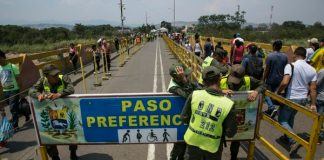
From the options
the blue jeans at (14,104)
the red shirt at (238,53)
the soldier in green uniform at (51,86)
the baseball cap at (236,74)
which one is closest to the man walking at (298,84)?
the baseball cap at (236,74)

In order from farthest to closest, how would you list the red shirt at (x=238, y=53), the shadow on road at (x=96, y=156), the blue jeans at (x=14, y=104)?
the red shirt at (x=238, y=53) < the blue jeans at (x=14, y=104) < the shadow on road at (x=96, y=156)

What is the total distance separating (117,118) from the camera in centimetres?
407

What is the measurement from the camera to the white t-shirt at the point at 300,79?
4.95 m

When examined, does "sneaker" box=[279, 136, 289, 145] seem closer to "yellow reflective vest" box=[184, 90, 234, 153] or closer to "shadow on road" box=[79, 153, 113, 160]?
"yellow reflective vest" box=[184, 90, 234, 153]

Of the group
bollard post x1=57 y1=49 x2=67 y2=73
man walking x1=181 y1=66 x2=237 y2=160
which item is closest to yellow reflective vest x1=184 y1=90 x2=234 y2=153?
man walking x1=181 y1=66 x2=237 y2=160

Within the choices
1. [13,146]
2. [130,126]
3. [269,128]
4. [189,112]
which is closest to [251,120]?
[189,112]

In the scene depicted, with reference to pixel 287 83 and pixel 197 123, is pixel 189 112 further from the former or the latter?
pixel 287 83

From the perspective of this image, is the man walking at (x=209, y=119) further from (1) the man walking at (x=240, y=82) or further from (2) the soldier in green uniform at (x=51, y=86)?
(2) the soldier in green uniform at (x=51, y=86)

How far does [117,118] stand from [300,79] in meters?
3.36

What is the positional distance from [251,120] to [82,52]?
53.0 ft

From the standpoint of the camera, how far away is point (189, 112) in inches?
123

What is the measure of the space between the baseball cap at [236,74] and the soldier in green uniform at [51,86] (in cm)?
238

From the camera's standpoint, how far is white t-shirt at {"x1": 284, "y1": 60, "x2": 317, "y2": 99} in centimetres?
495

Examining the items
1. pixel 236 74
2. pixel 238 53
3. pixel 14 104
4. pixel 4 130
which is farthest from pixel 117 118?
pixel 238 53
